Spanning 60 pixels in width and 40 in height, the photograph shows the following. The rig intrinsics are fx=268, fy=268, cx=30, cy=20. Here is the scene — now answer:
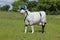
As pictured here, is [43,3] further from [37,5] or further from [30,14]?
[30,14]

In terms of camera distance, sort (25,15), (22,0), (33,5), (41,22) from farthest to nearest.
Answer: (22,0)
(33,5)
(41,22)
(25,15)

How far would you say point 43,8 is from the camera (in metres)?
82.9

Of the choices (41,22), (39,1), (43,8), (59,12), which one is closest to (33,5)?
(39,1)

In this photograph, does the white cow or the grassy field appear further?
the white cow

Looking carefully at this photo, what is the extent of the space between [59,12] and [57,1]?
684 cm

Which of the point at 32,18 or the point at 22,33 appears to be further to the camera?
the point at 32,18

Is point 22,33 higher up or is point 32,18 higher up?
point 32,18

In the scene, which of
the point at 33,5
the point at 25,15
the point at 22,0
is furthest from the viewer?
the point at 22,0

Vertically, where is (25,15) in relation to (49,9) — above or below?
above

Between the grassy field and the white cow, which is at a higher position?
the white cow

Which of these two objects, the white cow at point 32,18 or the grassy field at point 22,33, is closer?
the grassy field at point 22,33

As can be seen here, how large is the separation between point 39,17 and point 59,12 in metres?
61.8

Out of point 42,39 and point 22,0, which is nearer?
point 42,39

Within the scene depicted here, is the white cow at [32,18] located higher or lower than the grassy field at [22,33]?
higher
